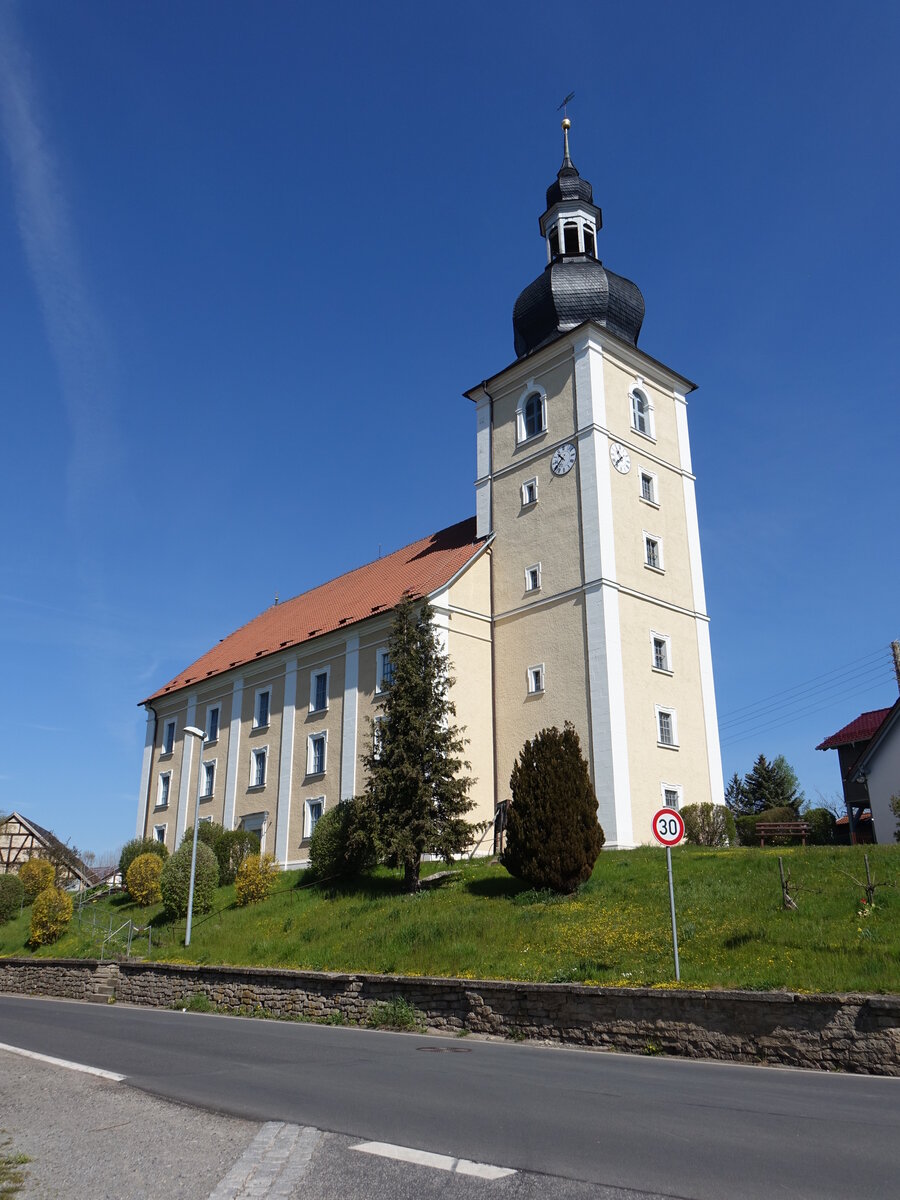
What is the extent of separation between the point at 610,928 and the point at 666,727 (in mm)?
14149

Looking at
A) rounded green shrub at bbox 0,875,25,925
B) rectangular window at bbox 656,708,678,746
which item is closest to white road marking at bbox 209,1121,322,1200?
rectangular window at bbox 656,708,678,746

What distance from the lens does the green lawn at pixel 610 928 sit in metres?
13.9

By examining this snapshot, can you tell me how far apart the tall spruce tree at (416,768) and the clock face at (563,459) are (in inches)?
322

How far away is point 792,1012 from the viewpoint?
36.7 ft

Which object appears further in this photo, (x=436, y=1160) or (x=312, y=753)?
(x=312, y=753)

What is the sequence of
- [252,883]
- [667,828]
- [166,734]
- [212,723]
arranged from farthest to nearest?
[166,734], [212,723], [252,883], [667,828]

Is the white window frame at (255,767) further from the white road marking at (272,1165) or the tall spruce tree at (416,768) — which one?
the white road marking at (272,1165)

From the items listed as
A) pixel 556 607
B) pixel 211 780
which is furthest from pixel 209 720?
pixel 556 607

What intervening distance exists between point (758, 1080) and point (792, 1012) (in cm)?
149

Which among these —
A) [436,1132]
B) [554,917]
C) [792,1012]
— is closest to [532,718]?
[554,917]

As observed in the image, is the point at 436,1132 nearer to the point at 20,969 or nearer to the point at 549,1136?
the point at 549,1136

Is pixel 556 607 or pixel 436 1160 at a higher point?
pixel 556 607

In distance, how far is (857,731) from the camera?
4422 cm

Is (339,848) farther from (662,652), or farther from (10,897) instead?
(10,897)
